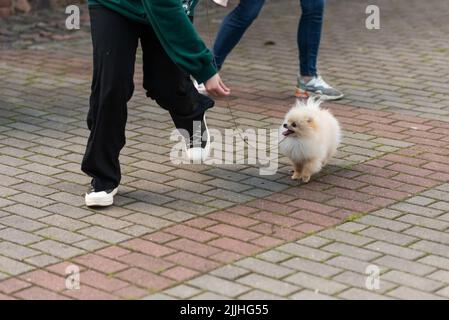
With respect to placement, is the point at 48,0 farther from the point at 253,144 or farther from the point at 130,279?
the point at 130,279

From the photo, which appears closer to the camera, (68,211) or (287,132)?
(68,211)

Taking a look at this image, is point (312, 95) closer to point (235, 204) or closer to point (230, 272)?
point (235, 204)

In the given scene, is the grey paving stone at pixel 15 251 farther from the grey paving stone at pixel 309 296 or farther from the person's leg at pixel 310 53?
the person's leg at pixel 310 53

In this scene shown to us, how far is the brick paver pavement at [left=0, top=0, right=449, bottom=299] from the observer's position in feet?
15.1

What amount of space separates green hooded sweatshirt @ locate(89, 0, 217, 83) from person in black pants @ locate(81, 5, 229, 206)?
7 cm

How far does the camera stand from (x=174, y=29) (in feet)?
17.1

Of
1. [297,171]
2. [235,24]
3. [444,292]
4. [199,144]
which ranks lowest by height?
[444,292]

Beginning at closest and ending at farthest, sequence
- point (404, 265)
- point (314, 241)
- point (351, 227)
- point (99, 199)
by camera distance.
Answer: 1. point (404, 265)
2. point (314, 241)
3. point (351, 227)
4. point (99, 199)

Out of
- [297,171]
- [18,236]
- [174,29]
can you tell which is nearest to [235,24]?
[297,171]

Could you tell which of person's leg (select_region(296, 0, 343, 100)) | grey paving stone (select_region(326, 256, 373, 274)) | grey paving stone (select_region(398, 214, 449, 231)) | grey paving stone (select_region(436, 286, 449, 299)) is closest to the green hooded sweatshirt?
grey paving stone (select_region(326, 256, 373, 274))

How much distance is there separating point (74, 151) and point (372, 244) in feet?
8.31

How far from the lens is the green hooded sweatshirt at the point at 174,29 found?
5.18 m

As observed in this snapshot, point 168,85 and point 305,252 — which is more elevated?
point 168,85

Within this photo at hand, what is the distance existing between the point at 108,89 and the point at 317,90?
3.11m
